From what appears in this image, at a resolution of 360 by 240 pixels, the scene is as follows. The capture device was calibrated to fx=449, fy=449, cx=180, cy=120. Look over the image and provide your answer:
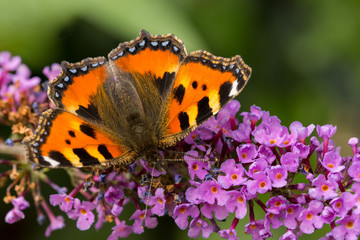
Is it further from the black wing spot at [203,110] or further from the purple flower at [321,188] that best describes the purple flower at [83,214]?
the purple flower at [321,188]

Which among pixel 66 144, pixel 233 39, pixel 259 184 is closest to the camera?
pixel 259 184

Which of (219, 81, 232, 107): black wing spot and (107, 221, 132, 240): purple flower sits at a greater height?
(219, 81, 232, 107): black wing spot

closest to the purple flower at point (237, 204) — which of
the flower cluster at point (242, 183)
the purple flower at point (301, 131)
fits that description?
the flower cluster at point (242, 183)

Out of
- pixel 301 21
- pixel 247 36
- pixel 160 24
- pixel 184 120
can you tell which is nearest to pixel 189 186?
pixel 184 120

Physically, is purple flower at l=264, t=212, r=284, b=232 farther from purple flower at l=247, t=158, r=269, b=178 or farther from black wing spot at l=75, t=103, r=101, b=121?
black wing spot at l=75, t=103, r=101, b=121

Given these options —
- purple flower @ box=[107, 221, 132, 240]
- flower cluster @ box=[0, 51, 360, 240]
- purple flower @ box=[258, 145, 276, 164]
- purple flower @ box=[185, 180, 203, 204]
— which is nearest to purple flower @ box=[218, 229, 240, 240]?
flower cluster @ box=[0, 51, 360, 240]

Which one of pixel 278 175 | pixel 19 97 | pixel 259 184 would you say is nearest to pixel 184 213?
pixel 259 184

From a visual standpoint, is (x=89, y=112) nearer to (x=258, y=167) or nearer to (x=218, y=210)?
(x=218, y=210)

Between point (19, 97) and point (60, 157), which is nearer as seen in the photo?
point (60, 157)
